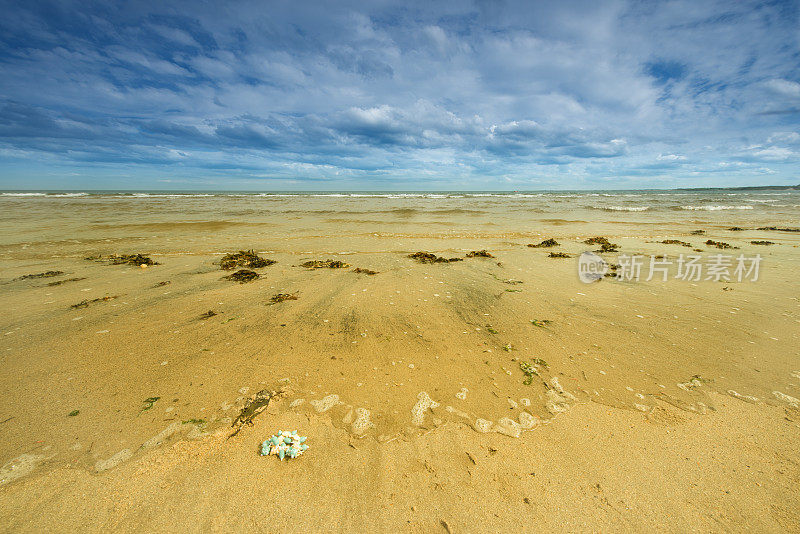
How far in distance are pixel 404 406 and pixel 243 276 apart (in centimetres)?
548

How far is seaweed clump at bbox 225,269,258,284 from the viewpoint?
6.95m

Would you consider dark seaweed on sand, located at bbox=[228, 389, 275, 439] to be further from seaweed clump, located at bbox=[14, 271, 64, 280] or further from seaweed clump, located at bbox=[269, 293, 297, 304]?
seaweed clump, located at bbox=[14, 271, 64, 280]

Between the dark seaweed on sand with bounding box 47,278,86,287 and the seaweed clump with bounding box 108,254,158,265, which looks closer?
the dark seaweed on sand with bounding box 47,278,86,287

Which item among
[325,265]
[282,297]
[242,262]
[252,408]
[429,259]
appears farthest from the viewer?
[429,259]

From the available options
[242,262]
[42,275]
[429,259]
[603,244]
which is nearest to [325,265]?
[242,262]

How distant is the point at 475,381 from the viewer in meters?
3.56

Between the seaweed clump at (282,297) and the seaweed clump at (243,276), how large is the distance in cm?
143

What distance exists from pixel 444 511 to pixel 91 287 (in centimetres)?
807

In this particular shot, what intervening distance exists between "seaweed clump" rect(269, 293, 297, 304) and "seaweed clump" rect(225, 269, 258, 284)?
1.43 metres

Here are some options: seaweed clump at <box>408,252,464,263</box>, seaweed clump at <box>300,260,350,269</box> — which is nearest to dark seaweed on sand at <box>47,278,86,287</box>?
seaweed clump at <box>300,260,350,269</box>

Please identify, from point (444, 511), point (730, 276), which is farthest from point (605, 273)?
point (444, 511)

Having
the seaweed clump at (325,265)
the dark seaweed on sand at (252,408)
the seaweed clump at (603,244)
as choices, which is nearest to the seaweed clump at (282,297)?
the seaweed clump at (325,265)

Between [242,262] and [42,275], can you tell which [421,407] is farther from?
[42,275]

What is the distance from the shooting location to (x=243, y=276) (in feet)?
23.3
